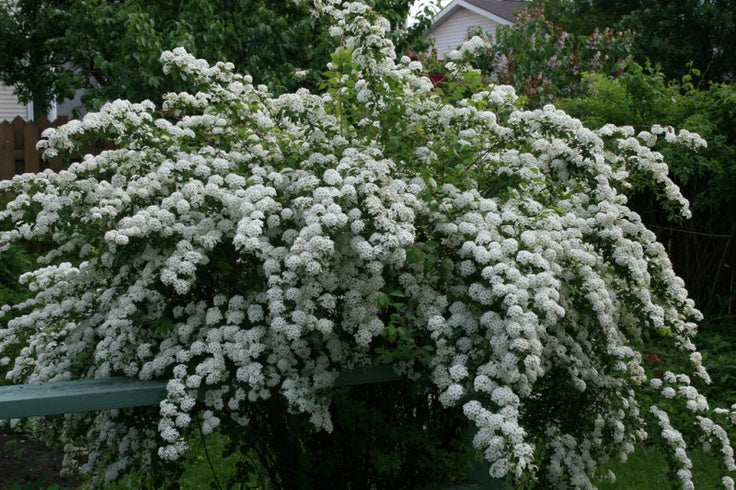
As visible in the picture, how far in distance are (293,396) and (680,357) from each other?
1684 mm

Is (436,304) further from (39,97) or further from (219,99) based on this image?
(39,97)

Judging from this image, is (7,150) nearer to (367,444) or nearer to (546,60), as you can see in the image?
(546,60)

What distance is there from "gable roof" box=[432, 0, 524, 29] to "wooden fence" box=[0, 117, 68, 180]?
54.7 feet

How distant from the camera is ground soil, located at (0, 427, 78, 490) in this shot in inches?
183

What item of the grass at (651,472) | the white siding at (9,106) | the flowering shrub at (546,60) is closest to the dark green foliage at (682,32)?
the flowering shrub at (546,60)

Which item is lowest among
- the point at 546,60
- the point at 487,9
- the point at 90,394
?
the point at 90,394

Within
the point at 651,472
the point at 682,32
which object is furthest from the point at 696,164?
the point at 682,32

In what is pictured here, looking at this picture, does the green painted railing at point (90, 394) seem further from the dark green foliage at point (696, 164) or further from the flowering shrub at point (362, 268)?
the dark green foliage at point (696, 164)

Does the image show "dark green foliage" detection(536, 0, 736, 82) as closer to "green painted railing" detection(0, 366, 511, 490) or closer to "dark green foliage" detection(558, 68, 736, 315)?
"dark green foliage" detection(558, 68, 736, 315)

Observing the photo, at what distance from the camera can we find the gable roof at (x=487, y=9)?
24.2 meters

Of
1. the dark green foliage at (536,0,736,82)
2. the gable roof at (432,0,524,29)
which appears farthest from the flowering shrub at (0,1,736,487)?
the gable roof at (432,0,524,29)

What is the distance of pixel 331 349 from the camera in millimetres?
2822

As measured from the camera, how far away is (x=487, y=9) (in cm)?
A: 2472

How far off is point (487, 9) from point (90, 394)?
23705 millimetres
